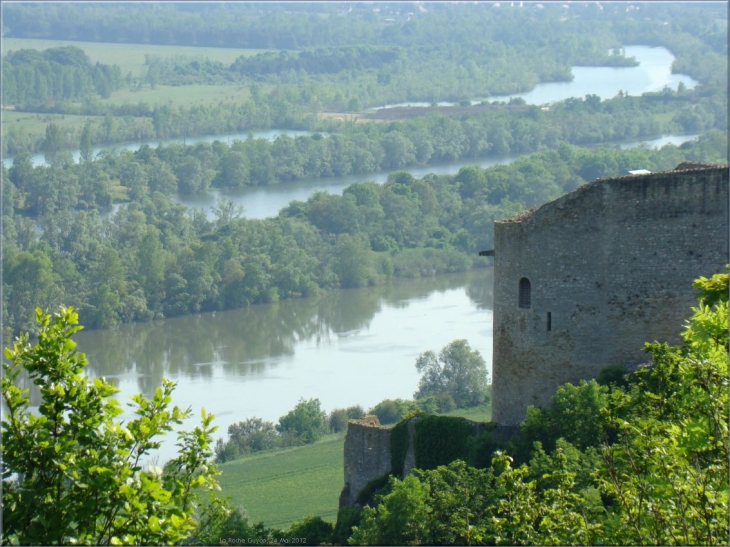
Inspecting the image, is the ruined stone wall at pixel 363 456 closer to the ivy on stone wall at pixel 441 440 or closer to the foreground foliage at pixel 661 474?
the ivy on stone wall at pixel 441 440

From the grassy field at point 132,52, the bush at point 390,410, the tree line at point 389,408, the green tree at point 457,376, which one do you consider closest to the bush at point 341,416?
the tree line at point 389,408

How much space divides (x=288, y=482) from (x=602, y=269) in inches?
454

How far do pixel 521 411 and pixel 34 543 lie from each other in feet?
29.7

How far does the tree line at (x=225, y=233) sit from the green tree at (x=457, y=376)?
12409mm

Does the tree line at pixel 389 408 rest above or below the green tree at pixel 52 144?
below

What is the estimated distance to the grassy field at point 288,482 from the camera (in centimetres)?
2338

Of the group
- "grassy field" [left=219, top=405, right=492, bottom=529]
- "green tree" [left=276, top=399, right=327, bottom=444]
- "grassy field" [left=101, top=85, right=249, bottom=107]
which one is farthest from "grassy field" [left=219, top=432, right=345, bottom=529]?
"grassy field" [left=101, top=85, right=249, bottom=107]

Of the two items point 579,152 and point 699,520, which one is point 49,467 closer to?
point 699,520

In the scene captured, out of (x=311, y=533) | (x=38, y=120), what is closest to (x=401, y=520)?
(x=311, y=533)

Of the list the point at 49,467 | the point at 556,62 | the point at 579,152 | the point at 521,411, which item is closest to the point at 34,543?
the point at 49,467

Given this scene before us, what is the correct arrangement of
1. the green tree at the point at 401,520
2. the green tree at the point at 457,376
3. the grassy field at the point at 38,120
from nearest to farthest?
the green tree at the point at 401,520, the green tree at the point at 457,376, the grassy field at the point at 38,120

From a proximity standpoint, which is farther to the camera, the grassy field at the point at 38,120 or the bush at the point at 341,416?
the grassy field at the point at 38,120

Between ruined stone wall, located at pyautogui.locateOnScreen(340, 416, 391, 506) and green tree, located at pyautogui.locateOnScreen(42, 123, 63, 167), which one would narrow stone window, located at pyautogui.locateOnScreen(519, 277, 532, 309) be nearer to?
ruined stone wall, located at pyautogui.locateOnScreen(340, 416, 391, 506)

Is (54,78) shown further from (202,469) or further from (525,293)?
(202,469)
